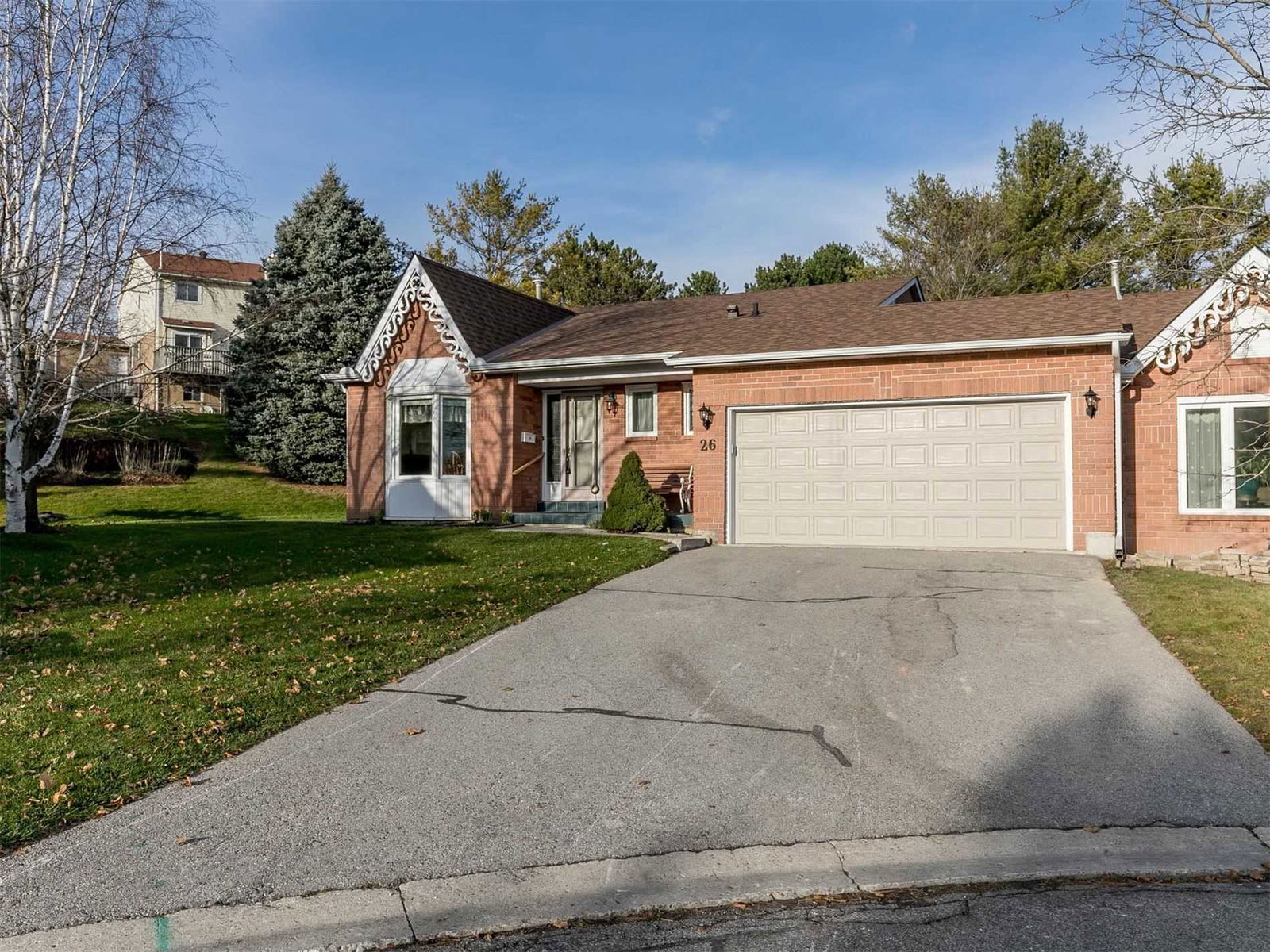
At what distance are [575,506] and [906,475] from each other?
258 inches

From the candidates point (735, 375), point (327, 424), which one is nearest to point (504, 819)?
point (735, 375)

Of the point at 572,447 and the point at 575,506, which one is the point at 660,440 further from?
the point at 575,506

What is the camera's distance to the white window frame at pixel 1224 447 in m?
12.4

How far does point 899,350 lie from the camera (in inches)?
527

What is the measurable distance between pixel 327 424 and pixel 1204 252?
23796mm

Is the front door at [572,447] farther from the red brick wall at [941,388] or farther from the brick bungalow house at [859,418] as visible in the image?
the red brick wall at [941,388]

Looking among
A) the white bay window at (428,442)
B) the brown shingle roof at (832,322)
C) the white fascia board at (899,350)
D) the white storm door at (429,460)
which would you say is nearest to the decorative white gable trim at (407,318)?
Result: the white bay window at (428,442)

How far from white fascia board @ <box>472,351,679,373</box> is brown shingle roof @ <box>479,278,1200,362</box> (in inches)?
7.6

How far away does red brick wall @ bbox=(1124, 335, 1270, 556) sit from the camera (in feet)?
41.0

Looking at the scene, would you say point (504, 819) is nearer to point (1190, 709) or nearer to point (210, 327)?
point (1190, 709)

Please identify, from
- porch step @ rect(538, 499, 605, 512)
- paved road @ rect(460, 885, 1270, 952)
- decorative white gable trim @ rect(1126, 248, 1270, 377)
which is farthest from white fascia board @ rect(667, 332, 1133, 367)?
paved road @ rect(460, 885, 1270, 952)

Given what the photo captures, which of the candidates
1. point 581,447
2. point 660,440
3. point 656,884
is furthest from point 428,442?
point 656,884

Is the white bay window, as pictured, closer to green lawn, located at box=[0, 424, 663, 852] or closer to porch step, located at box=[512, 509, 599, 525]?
porch step, located at box=[512, 509, 599, 525]

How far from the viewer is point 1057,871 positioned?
377cm
